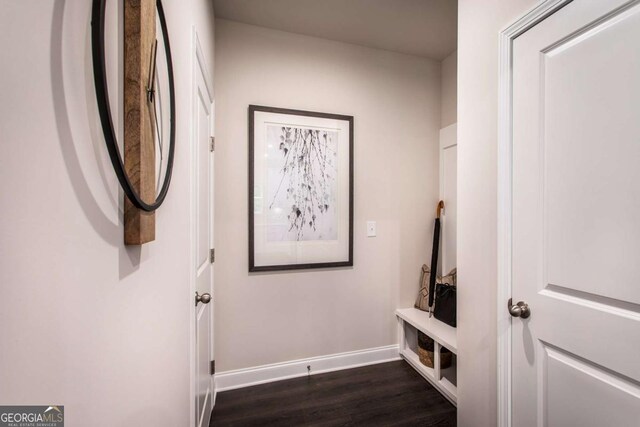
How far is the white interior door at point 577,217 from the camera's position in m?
0.86

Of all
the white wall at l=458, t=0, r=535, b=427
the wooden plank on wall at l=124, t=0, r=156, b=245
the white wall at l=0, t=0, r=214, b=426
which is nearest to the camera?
the white wall at l=0, t=0, r=214, b=426

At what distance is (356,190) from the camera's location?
2348mm

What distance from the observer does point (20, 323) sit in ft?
0.98

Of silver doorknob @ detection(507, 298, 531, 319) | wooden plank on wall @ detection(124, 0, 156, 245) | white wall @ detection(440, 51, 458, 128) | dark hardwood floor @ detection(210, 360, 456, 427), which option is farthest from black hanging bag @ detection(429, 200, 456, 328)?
wooden plank on wall @ detection(124, 0, 156, 245)

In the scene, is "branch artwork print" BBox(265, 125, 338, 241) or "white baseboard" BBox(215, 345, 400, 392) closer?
"white baseboard" BBox(215, 345, 400, 392)

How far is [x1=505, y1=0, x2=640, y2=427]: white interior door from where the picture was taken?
856 millimetres

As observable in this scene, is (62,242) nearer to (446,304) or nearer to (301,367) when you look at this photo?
(301,367)

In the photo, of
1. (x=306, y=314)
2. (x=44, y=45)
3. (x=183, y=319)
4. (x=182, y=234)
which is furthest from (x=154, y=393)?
(x=306, y=314)

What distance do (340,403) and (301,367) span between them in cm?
43

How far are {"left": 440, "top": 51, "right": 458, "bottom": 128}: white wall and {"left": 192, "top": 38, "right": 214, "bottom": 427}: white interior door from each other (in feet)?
6.59

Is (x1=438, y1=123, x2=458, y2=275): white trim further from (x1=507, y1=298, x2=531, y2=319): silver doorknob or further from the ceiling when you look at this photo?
(x1=507, y1=298, x2=531, y2=319): silver doorknob

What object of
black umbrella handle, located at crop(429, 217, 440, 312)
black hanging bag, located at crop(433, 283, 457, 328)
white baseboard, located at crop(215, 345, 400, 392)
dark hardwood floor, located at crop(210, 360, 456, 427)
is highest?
black umbrella handle, located at crop(429, 217, 440, 312)

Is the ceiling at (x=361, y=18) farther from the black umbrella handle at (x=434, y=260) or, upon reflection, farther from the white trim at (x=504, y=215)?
the black umbrella handle at (x=434, y=260)

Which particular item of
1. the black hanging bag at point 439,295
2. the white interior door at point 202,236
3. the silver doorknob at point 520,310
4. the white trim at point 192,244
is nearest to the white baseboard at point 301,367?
the white interior door at point 202,236
